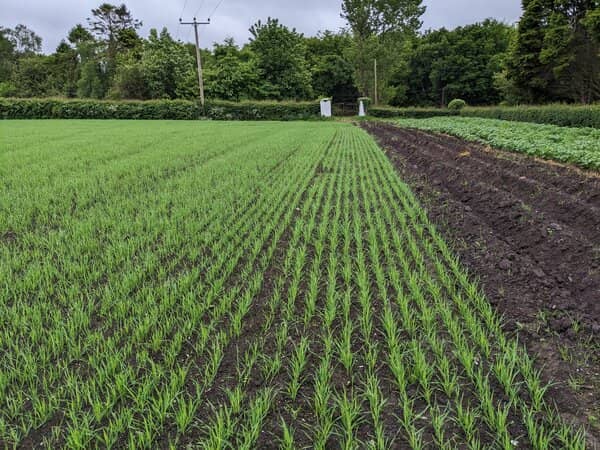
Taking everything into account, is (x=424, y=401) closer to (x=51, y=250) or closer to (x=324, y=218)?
(x=324, y=218)

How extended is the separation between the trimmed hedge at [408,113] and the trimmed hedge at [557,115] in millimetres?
6676

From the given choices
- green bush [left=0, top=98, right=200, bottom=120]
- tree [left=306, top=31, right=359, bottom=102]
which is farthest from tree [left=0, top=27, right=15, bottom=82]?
tree [left=306, top=31, right=359, bottom=102]

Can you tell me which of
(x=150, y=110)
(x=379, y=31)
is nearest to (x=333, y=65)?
(x=379, y=31)

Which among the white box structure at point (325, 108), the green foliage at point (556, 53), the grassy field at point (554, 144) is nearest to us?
the grassy field at point (554, 144)

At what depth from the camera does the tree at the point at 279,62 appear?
41656mm

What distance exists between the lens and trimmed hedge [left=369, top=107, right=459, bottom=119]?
33062 mm

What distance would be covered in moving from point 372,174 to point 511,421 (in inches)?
259

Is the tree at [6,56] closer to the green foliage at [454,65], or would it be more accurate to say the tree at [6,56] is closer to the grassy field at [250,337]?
the green foliage at [454,65]

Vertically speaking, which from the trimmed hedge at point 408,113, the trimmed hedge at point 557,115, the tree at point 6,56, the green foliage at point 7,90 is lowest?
the trimmed hedge at point 557,115

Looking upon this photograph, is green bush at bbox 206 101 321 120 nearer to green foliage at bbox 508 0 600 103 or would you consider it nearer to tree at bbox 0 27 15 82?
green foliage at bbox 508 0 600 103

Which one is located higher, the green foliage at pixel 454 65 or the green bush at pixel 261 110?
the green foliage at pixel 454 65

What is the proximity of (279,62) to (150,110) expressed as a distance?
16602 millimetres

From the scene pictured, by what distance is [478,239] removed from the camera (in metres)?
4.07

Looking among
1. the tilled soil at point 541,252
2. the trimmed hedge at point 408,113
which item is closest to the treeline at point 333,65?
the trimmed hedge at point 408,113
